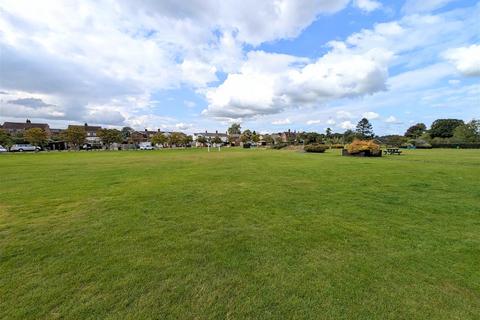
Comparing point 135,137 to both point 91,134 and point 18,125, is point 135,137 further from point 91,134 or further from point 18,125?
point 18,125

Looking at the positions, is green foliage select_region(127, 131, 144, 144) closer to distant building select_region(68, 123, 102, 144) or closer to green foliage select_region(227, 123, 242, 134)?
distant building select_region(68, 123, 102, 144)

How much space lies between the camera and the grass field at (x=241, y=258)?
9.14 feet

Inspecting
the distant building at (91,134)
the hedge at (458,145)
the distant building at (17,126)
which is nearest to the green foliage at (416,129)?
the hedge at (458,145)

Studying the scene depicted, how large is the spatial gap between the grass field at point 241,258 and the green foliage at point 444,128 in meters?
112

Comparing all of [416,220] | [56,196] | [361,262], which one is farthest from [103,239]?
[416,220]

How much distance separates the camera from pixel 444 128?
95375mm

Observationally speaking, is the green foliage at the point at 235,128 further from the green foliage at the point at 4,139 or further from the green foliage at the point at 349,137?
the green foliage at the point at 4,139

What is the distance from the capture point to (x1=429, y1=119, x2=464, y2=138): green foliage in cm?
9375

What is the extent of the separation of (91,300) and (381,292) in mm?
3394

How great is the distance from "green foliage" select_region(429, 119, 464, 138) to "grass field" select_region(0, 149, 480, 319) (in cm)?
11194

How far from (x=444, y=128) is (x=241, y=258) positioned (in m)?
121

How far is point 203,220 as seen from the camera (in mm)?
5602

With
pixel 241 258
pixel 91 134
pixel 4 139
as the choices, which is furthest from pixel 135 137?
pixel 241 258

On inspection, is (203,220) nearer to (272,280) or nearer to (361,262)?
(272,280)
